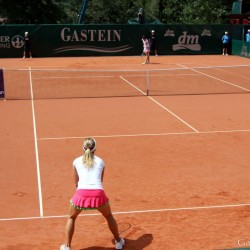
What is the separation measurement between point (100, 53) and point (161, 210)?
27433 millimetres

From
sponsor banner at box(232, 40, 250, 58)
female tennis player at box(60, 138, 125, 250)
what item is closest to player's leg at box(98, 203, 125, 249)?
female tennis player at box(60, 138, 125, 250)

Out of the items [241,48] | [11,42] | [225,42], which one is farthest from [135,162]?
[225,42]

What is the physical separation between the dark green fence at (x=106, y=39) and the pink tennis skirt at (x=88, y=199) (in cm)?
2838

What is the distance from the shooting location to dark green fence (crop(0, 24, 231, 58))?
33188 mm

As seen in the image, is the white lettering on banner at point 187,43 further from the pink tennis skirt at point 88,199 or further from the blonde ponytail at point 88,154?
the pink tennis skirt at point 88,199

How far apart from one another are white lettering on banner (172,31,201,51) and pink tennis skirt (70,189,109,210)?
99.8ft

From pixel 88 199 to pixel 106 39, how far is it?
29.2 meters

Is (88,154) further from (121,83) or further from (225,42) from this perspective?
(225,42)

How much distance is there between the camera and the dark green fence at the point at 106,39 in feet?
109

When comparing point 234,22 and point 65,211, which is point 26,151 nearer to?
point 65,211

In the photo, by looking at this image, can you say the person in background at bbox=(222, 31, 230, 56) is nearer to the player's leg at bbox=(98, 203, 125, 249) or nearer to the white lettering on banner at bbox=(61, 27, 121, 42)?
the white lettering on banner at bbox=(61, 27, 121, 42)

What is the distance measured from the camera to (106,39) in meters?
34.5

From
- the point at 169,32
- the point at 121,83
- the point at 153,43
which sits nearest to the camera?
the point at 121,83

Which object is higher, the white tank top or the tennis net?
the white tank top
